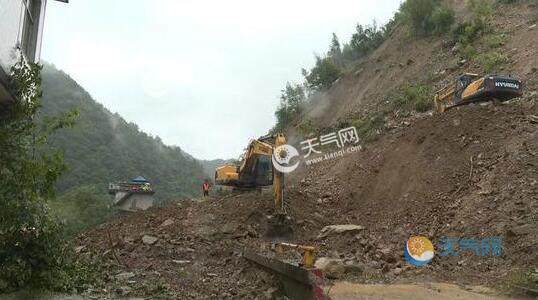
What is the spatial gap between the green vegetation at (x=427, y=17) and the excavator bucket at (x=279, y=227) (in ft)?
59.4

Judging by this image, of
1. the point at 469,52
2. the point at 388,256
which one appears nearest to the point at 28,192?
the point at 388,256

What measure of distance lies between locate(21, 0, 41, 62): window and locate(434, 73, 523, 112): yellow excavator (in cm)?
1165

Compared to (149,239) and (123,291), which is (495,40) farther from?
(123,291)

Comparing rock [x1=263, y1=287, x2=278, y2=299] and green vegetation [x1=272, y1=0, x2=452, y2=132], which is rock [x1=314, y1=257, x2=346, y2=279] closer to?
rock [x1=263, y1=287, x2=278, y2=299]

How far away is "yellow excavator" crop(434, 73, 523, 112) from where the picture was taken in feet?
48.7

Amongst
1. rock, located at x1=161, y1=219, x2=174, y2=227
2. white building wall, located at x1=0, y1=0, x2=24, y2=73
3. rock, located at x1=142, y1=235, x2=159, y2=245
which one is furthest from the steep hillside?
white building wall, located at x1=0, y1=0, x2=24, y2=73

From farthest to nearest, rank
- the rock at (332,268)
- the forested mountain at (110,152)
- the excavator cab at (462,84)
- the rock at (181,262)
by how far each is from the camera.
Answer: the forested mountain at (110,152) → the excavator cab at (462,84) → the rock at (181,262) → the rock at (332,268)

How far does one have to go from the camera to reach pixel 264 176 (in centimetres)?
1780

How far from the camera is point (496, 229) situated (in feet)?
33.7

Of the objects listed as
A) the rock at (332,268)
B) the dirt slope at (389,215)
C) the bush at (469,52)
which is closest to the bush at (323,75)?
the bush at (469,52)

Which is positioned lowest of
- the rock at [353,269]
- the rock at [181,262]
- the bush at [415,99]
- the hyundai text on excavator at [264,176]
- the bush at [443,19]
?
the rock at [353,269]

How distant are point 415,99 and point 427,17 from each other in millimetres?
9147

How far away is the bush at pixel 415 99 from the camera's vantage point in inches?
814

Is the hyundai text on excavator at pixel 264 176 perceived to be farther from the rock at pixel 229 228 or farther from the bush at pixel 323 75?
the bush at pixel 323 75
